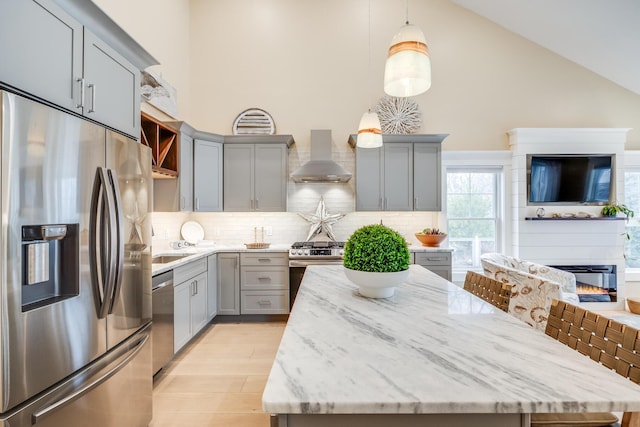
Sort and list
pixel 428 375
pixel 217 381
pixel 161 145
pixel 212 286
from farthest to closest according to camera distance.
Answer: pixel 212 286
pixel 161 145
pixel 217 381
pixel 428 375

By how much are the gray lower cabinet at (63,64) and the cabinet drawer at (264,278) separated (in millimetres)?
2304

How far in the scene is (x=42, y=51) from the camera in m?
1.33

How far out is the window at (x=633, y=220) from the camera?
4.50m

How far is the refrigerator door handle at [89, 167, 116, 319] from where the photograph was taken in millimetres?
1480

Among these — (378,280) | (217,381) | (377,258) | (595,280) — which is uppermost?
(377,258)

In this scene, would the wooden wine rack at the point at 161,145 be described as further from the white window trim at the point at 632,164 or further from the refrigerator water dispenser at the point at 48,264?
the white window trim at the point at 632,164

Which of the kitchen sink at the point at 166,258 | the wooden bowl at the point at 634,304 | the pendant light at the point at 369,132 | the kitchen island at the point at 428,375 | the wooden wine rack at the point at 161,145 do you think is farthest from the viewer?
the wooden bowl at the point at 634,304

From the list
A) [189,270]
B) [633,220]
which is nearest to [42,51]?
[189,270]

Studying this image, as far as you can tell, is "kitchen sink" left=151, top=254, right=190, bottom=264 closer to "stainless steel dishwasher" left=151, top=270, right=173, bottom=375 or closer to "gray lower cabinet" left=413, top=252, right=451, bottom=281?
"stainless steel dishwasher" left=151, top=270, right=173, bottom=375

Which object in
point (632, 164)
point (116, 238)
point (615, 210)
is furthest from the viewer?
point (632, 164)

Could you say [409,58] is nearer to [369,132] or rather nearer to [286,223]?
[369,132]

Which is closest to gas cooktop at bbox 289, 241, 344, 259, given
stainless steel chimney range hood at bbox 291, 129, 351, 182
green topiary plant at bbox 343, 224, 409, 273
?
stainless steel chimney range hood at bbox 291, 129, 351, 182

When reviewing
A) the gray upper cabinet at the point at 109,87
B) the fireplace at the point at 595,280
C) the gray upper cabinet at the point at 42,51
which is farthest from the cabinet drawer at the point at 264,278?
the fireplace at the point at 595,280

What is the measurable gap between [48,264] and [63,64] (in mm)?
922
